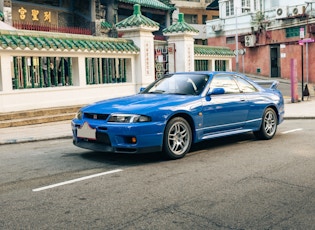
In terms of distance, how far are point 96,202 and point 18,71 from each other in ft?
30.1

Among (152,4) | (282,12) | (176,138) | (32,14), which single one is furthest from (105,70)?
(282,12)

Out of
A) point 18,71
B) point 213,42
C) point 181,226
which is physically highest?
point 213,42

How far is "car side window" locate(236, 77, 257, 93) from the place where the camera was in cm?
868

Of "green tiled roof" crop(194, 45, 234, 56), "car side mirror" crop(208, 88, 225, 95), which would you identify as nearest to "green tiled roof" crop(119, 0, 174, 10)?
"green tiled roof" crop(194, 45, 234, 56)

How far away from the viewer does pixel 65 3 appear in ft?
94.9

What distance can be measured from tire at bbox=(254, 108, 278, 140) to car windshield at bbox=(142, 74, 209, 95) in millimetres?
1696

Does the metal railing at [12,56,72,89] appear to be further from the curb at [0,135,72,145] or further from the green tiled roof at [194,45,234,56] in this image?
the green tiled roof at [194,45,234,56]

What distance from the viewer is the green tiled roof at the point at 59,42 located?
12.7 metres

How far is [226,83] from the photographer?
840cm

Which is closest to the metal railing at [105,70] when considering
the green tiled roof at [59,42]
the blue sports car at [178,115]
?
the green tiled roof at [59,42]

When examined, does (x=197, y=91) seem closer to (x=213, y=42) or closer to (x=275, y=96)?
(x=275, y=96)

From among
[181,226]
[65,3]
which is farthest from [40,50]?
[65,3]

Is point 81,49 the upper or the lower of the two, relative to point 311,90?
upper

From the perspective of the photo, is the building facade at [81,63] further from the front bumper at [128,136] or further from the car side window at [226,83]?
the car side window at [226,83]
